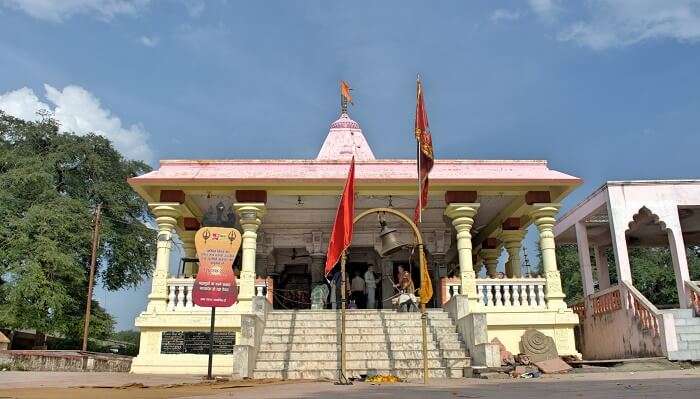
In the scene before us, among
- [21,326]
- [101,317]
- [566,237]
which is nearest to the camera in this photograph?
[566,237]

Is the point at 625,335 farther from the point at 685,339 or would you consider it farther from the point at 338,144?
the point at 338,144

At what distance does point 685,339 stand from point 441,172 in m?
5.80

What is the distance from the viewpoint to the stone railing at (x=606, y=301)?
1263 cm

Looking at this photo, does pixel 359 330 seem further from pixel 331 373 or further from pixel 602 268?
pixel 602 268

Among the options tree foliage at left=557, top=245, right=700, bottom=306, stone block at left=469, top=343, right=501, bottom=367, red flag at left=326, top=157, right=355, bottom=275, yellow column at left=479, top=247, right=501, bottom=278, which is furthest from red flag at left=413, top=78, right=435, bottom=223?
tree foliage at left=557, top=245, right=700, bottom=306

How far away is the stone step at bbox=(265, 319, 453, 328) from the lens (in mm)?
11161

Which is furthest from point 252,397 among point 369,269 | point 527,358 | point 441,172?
point 369,269

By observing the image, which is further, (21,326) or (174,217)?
(21,326)

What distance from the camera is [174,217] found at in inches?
505

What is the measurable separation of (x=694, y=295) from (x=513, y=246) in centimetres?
518

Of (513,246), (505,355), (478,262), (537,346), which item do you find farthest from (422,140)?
(478,262)

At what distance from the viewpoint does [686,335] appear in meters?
10.6

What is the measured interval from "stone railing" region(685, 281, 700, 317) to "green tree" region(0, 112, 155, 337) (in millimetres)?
17528

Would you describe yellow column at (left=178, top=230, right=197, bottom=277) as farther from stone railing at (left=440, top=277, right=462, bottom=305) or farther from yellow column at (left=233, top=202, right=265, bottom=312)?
stone railing at (left=440, top=277, right=462, bottom=305)
